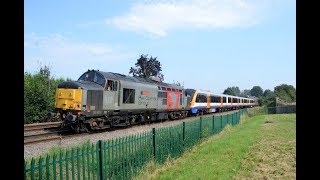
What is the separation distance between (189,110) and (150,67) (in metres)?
34.2

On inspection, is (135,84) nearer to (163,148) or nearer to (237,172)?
(163,148)

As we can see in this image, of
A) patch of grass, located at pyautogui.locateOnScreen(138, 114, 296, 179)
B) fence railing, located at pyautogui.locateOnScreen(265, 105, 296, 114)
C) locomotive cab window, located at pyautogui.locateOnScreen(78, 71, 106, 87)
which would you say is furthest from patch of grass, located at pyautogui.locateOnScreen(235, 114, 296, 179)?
fence railing, located at pyautogui.locateOnScreen(265, 105, 296, 114)

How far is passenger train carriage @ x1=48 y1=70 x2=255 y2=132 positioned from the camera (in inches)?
712

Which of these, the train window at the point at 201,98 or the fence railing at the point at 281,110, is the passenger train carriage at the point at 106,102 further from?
the fence railing at the point at 281,110

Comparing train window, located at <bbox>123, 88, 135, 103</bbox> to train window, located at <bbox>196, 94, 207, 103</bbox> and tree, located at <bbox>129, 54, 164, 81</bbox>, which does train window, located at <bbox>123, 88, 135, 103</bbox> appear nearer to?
train window, located at <bbox>196, 94, 207, 103</bbox>

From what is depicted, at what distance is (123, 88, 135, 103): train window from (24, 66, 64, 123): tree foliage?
28.0 ft

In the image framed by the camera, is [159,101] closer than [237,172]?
No

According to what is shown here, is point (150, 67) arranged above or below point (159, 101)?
above

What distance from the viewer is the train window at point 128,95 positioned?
21.5 metres

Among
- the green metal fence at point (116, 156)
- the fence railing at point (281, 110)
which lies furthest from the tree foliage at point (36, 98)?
the fence railing at point (281, 110)

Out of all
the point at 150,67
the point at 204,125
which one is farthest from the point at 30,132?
the point at 150,67

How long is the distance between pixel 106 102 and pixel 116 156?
11482 millimetres

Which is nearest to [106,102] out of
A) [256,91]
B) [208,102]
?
[208,102]
